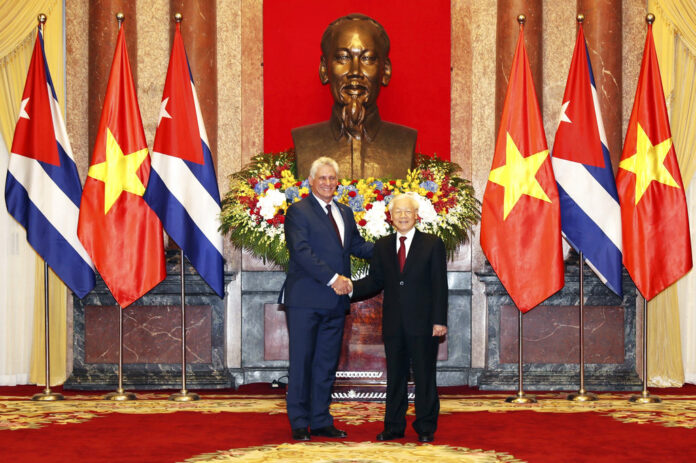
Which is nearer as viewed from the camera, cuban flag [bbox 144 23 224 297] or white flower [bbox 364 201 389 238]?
white flower [bbox 364 201 389 238]

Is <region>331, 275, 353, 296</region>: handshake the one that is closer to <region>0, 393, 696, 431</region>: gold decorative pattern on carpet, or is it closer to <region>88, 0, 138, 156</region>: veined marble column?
<region>0, 393, 696, 431</region>: gold decorative pattern on carpet

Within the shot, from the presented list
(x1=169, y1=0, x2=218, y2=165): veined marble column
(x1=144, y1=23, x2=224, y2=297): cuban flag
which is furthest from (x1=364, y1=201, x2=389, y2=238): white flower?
(x1=169, y1=0, x2=218, y2=165): veined marble column

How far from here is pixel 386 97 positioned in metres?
9.10

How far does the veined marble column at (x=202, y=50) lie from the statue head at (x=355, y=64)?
1.49 meters

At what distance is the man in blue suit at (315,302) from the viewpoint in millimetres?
5516

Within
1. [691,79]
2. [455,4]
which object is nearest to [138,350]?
[455,4]

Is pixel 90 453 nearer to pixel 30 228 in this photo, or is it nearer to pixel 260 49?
pixel 30 228

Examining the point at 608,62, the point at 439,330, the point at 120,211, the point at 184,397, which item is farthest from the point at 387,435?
the point at 608,62

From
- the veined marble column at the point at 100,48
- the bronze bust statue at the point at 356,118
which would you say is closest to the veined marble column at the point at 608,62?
the bronze bust statue at the point at 356,118

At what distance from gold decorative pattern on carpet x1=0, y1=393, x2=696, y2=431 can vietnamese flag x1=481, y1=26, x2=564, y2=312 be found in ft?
2.87

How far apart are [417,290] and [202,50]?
174 inches

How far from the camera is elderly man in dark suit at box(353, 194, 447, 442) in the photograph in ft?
17.7

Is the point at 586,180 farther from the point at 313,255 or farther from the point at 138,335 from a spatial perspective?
the point at 138,335

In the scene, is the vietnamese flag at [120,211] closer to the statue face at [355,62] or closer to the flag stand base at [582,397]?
the statue face at [355,62]
